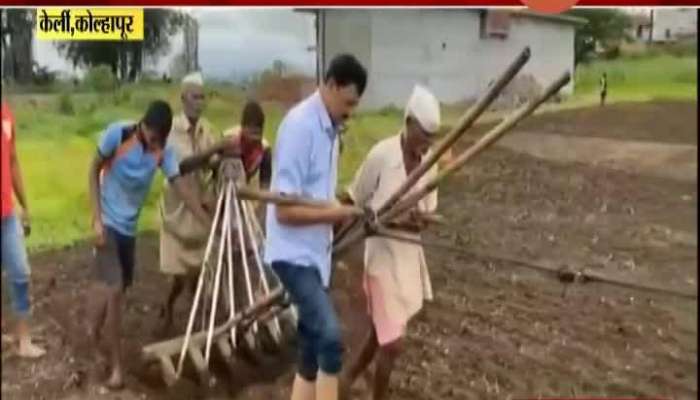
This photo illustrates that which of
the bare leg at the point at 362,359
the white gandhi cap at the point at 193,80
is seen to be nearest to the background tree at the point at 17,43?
the white gandhi cap at the point at 193,80

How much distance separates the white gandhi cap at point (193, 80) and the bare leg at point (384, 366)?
1.90 ft

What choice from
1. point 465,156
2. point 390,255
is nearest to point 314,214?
point 390,255

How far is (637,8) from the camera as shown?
189 cm

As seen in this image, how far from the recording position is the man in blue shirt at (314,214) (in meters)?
1.95

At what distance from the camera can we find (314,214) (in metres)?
1.96

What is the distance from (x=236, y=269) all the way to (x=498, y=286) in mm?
477

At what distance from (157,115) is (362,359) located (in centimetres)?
57

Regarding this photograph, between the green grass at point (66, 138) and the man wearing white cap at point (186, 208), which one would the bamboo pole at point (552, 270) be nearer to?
the green grass at point (66, 138)

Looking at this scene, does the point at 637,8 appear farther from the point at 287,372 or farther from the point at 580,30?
the point at 287,372

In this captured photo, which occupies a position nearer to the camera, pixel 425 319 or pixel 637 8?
pixel 637 8

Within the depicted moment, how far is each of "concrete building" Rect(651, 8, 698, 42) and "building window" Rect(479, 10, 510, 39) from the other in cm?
24

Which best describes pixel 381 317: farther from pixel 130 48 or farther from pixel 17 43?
pixel 17 43

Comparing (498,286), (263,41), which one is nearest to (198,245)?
(263,41)

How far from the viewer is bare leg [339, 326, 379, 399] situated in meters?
2.05
